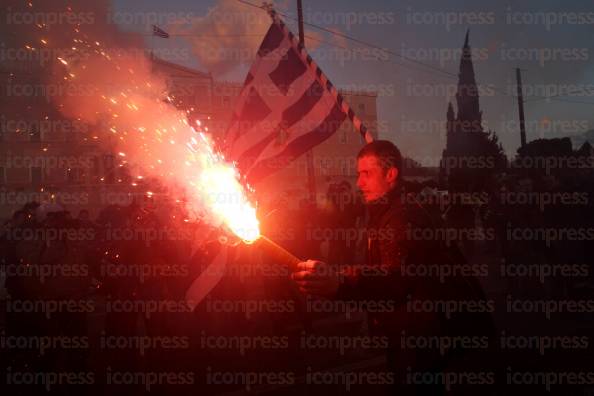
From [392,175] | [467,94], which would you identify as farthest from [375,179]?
[467,94]

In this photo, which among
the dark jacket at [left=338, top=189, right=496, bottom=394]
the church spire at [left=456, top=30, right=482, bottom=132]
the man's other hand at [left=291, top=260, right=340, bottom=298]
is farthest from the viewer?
the church spire at [left=456, top=30, right=482, bottom=132]

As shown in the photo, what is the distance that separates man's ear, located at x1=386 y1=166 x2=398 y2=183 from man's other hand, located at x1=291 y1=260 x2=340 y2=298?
0.93m

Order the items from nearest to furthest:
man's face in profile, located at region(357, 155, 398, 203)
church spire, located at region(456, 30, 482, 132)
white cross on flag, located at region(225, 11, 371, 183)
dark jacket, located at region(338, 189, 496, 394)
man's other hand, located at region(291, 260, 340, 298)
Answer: man's other hand, located at region(291, 260, 340, 298) < dark jacket, located at region(338, 189, 496, 394) < man's face in profile, located at region(357, 155, 398, 203) < white cross on flag, located at region(225, 11, 371, 183) < church spire, located at region(456, 30, 482, 132)

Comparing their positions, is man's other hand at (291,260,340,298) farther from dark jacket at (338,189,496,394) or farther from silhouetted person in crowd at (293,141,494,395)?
dark jacket at (338,189,496,394)

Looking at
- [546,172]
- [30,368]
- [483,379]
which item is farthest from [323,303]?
[546,172]

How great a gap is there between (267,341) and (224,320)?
1.10 metres

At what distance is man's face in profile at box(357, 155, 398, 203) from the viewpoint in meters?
2.96

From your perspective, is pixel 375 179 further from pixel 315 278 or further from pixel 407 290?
pixel 315 278

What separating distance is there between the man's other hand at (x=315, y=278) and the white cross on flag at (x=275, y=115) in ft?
15.6

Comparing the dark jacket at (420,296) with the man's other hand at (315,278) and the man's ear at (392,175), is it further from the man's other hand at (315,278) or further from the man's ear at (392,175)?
the man's ear at (392,175)

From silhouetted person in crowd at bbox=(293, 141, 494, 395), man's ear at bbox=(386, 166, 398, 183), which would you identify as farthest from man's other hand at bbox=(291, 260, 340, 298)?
man's ear at bbox=(386, 166, 398, 183)

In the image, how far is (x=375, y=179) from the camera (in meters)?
2.98

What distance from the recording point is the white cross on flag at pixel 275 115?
6949 mm

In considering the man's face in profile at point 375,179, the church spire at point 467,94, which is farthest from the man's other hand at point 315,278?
the church spire at point 467,94
